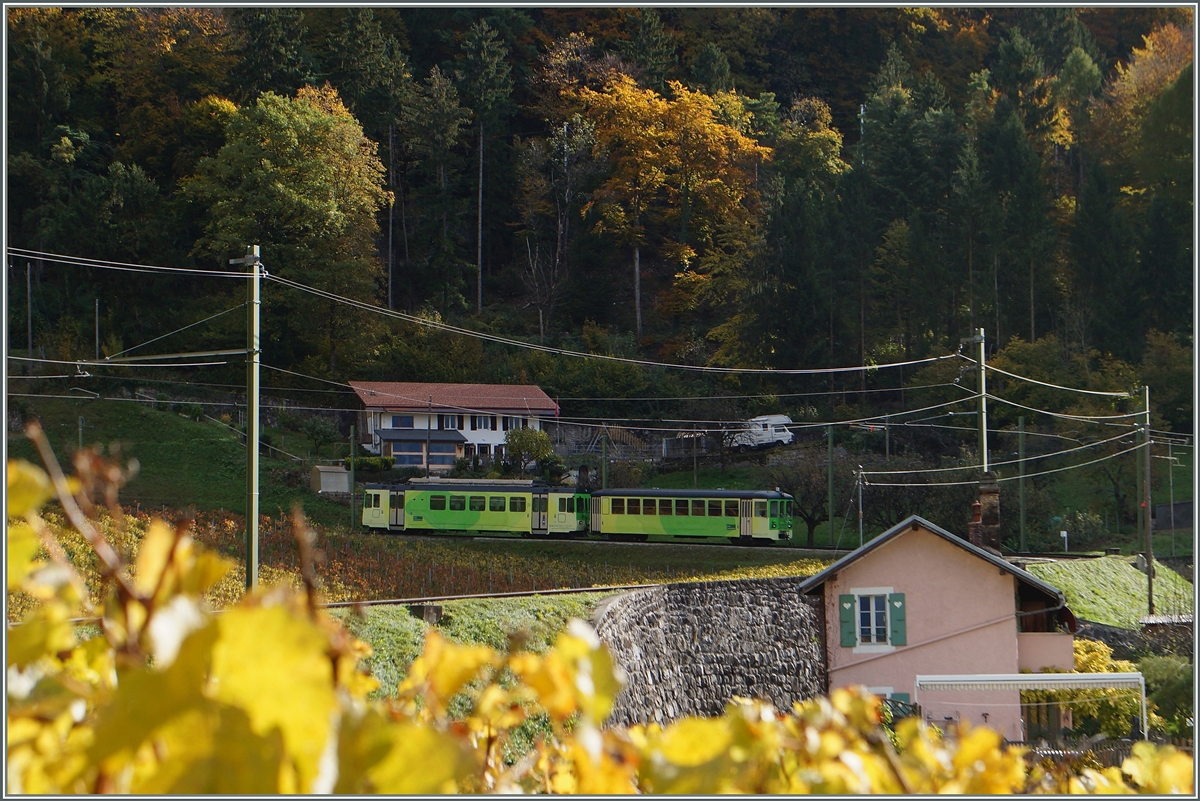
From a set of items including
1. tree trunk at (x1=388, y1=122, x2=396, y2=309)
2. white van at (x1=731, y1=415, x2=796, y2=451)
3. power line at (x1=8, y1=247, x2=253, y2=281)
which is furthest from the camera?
tree trunk at (x1=388, y1=122, x2=396, y2=309)

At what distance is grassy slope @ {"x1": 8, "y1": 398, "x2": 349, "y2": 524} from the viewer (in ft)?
98.1

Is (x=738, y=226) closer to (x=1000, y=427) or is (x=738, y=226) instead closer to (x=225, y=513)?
(x=1000, y=427)

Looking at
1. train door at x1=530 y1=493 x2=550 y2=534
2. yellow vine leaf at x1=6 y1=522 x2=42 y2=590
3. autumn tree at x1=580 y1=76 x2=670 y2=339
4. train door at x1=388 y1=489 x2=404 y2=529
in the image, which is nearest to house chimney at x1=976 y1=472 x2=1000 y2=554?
train door at x1=530 y1=493 x2=550 y2=534

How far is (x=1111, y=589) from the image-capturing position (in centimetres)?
2202

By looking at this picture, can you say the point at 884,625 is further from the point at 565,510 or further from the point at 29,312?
the point at 29,312

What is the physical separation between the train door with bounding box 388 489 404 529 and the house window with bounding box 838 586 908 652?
15812 millimetres

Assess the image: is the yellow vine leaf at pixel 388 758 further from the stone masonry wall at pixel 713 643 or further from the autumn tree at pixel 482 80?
the autumn tree at pixel 482 80

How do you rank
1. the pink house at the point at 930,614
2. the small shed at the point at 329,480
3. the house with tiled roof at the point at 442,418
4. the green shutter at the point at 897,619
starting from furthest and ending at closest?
the house with tiled roof at the point at 442,418 → the small shed at the point at 329,480 → the green shutter at the point at 897,619 → the pink house at the point at 930,614

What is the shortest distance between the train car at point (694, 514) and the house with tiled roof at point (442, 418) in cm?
852

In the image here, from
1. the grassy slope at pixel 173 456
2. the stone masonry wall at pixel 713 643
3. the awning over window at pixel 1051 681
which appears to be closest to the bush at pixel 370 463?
the grassy slope at pixel 173 456

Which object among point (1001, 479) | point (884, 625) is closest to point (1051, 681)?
point (884, 625)

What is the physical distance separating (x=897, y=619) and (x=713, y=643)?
374cm

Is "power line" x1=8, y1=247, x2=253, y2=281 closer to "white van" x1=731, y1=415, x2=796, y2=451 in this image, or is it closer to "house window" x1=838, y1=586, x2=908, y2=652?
"house window" x1=838, y1=586, x2=908, y2=652

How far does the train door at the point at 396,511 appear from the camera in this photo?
28.3 meters
